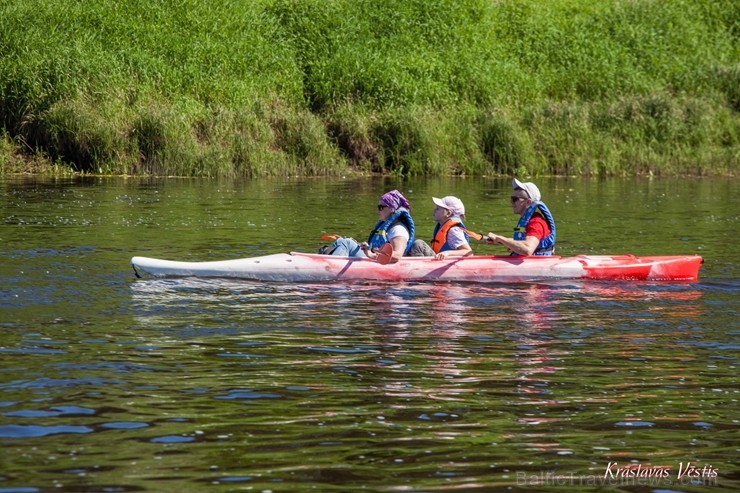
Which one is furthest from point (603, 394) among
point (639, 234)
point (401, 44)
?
point (401, 44)

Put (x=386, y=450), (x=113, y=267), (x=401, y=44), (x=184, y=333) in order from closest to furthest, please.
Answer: (x=386, y=450) < (x=184, y=333) < (x=113, y=267) < (x=401, y=44)

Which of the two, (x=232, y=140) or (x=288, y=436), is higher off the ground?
(x=232, y=140)

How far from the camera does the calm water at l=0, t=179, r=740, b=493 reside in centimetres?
581

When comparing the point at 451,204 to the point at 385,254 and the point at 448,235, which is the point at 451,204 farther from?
the point at 385,254

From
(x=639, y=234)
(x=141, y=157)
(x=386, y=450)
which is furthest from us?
(x=141, y=157)

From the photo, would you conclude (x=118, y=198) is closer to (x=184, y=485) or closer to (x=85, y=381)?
(x=85, y=381)

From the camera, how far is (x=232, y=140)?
88.1ft

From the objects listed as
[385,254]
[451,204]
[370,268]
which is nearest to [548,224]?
[451,204]

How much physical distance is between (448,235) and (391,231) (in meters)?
0.79

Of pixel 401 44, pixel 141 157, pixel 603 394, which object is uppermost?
pixel 401 44

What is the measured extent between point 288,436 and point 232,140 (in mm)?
20958

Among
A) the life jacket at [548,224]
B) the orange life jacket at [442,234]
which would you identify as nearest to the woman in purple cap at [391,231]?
the orange life jacket at [442,234]

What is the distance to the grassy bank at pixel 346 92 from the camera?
26281 mm

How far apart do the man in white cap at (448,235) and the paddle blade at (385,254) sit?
55 centimetres
